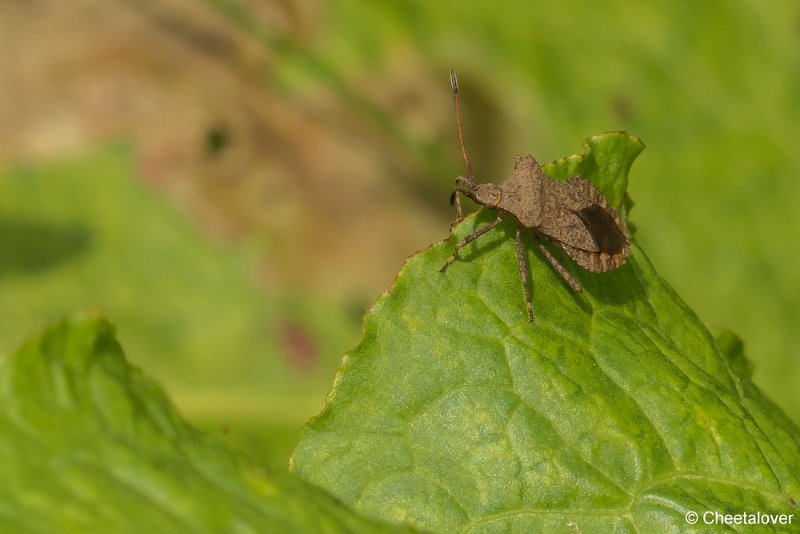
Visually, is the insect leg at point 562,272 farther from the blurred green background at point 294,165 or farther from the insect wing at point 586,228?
the blurred green background at point 294,165

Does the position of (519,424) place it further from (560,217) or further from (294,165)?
(294,165)

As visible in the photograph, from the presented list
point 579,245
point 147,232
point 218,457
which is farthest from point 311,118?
point 218,457

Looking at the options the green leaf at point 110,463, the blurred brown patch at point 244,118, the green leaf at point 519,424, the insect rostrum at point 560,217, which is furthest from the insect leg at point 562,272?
the blurred brown patch at point 244,118

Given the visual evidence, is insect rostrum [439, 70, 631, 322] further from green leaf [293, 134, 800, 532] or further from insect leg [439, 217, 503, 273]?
green leaf [293, 134, 800, 532]

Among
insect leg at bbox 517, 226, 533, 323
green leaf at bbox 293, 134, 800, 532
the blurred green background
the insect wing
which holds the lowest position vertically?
green leaf at bbox 293, 134, 800, 532

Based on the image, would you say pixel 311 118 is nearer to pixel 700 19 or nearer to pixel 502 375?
pixel 700 19

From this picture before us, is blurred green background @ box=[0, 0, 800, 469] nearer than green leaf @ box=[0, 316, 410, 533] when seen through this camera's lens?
No

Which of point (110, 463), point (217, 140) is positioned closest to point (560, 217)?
point (110, 463)

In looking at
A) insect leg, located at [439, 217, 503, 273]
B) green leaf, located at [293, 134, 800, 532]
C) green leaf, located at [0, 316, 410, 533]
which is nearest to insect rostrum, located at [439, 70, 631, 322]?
insect leg, located at [439, 217, 503, 273]
